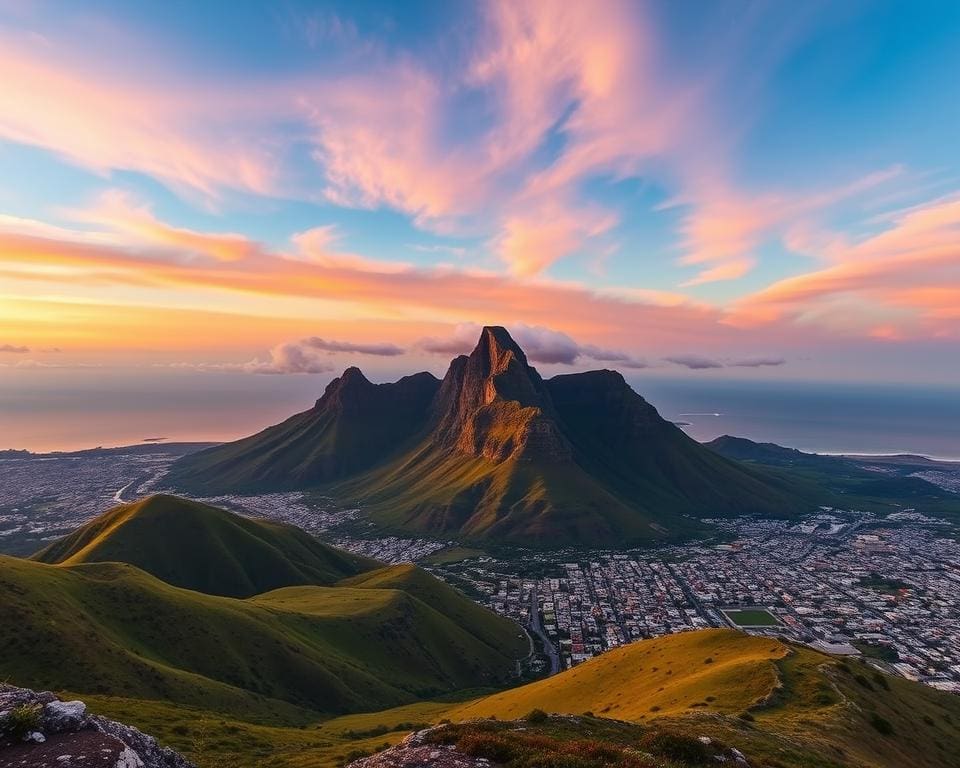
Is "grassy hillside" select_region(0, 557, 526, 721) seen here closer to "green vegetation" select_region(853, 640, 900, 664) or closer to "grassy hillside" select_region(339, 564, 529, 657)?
"grassy hillside" select_region(339, 564, 529, 657)

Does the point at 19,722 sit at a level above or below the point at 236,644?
above

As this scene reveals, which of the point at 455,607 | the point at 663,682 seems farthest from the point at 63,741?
the point at 455,607

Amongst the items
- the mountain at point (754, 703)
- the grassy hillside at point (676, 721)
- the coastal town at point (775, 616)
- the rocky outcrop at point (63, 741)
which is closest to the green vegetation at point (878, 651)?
the coastal town at point (775, 616)

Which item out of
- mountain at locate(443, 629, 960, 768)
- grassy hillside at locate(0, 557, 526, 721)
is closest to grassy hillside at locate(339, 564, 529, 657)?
grassy hillside at locate(0, 557, 526, 721)

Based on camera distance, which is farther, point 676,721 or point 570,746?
point 676,721

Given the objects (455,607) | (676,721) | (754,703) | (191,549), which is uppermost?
(676,721)

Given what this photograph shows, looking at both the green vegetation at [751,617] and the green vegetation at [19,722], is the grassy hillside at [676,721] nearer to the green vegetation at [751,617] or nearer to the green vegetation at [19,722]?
the green vegetation at [19,722]

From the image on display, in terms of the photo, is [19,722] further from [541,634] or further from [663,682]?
[541,634]
